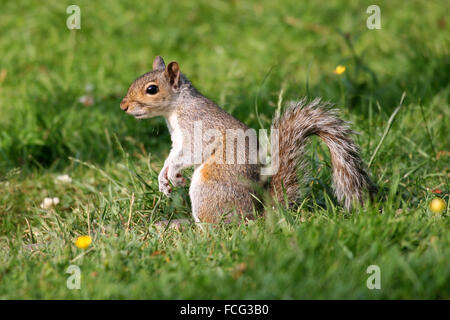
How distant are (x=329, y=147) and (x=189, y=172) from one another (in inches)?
29.3

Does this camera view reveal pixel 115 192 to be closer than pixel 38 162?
Yes

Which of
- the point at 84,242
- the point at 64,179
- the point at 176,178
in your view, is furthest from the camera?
the point at 64,179

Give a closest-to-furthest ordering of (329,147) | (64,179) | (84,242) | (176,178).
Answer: (84,242) → (329,147) → (176,178) → (64,179)

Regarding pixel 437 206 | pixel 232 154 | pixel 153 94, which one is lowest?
pixel 437 206

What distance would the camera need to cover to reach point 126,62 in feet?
15.2

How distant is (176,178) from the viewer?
2604 mm

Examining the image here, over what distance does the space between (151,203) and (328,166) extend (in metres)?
0.84

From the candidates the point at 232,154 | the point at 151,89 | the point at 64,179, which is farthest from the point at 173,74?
the point at 64,179

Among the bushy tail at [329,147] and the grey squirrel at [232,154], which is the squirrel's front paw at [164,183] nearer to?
the grey squirrel at [232,154]

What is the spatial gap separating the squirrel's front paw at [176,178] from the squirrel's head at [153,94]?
28cm

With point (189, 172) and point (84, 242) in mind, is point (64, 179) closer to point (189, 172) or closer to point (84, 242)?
point (189, 172)

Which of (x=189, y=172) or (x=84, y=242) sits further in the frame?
(x=189, y=172)

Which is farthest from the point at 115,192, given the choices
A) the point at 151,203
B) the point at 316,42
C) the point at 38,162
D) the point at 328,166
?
the point at 316,42
